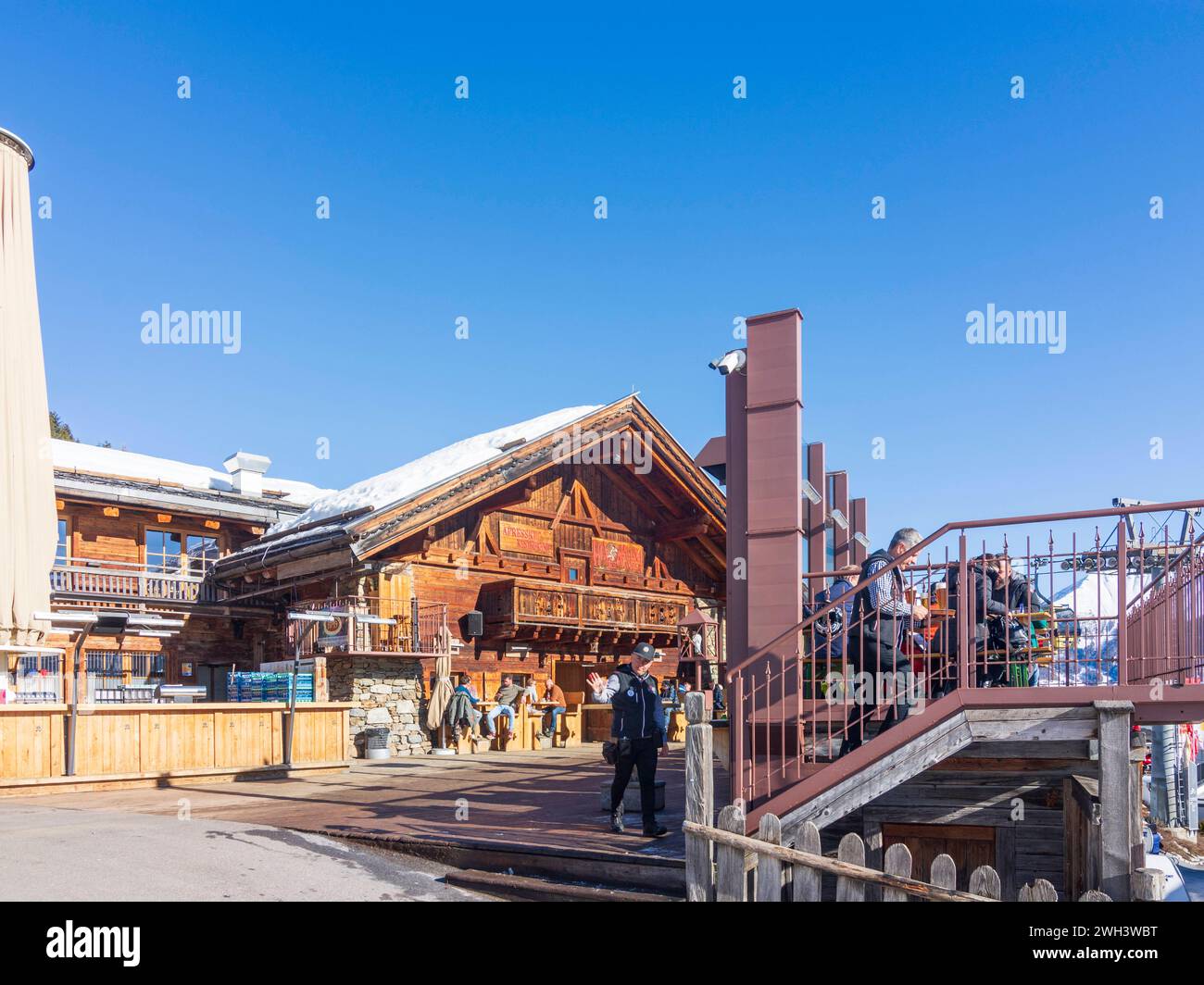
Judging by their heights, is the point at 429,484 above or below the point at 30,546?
above

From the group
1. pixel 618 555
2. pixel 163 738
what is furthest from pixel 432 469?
pixel 163 738

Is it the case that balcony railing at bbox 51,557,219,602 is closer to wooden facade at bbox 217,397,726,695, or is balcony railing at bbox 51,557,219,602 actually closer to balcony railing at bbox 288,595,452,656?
wooden facade at bbox 217,397,726,695

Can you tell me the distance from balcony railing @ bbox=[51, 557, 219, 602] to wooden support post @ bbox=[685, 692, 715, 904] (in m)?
18.7

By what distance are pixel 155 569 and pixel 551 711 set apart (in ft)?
32.0

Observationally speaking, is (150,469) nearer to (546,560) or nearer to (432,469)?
(432,469)

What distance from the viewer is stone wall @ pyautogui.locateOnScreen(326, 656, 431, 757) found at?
72.0ft

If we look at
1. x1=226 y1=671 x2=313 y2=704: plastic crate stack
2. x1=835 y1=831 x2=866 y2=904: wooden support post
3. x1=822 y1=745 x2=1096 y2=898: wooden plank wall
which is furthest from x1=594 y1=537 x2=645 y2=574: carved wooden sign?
x1=835 y1=831 x2=866 y2=904: wooden support post

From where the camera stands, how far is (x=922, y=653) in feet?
29.7

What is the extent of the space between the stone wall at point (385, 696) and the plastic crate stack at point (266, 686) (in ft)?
11.1
